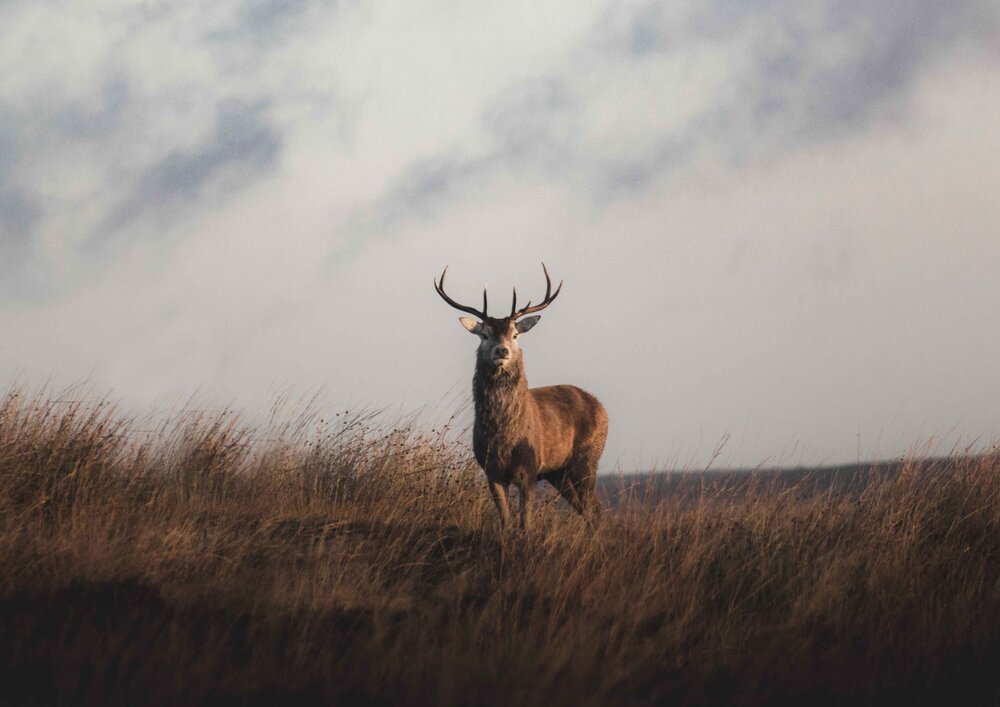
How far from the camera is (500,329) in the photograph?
328 inches

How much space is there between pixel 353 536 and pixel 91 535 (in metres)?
1.62

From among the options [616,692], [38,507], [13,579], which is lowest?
[616,692]

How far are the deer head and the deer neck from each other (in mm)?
80

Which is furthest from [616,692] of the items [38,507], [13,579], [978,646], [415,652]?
[38,507]

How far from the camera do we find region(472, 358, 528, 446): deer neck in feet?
27.6

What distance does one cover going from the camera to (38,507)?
23.9 ft

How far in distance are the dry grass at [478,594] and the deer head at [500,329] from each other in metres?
1.34

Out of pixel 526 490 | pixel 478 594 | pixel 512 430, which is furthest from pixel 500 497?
pixel 478 594

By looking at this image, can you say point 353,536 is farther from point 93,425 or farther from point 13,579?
point 93,425

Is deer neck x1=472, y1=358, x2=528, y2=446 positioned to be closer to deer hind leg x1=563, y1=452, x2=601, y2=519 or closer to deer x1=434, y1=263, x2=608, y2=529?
deer x1=434, y1=263, x2=608, y2=529

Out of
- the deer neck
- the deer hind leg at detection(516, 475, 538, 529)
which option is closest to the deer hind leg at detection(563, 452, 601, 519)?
the deer hind leg at detection(516, 475, 538, 529)

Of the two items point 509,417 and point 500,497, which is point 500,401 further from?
point 500,497

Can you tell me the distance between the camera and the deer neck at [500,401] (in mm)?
8422

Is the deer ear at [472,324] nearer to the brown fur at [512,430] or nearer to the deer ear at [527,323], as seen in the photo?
the brown fur at [512,430]
